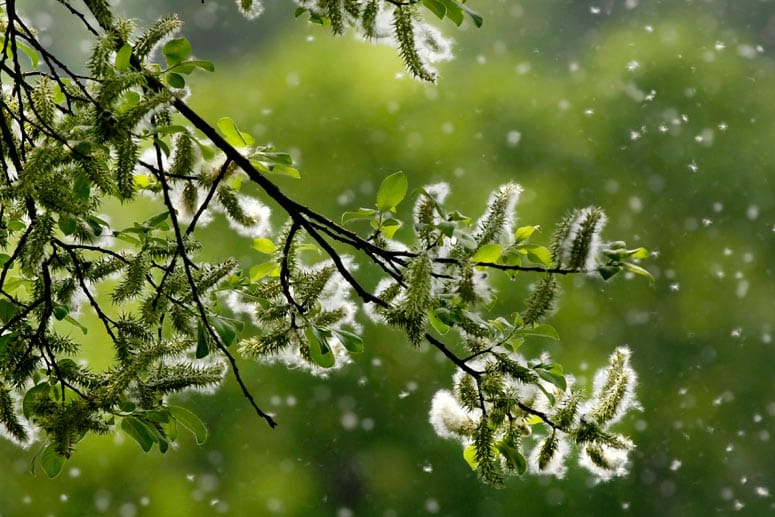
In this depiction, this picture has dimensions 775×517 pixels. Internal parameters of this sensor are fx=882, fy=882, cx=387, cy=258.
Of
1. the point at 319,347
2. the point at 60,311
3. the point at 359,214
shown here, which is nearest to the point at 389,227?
the point at 359,214

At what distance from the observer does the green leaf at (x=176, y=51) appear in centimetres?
95

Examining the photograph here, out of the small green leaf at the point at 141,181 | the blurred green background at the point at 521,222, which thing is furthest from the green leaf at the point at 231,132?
the blurred green background at the point at 521,222

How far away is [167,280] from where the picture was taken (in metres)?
1.03

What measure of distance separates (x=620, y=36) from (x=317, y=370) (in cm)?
534

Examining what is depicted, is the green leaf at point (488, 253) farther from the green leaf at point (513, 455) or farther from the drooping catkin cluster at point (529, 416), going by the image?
the green leaf at point (513, 455)

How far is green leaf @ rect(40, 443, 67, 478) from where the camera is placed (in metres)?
0.97

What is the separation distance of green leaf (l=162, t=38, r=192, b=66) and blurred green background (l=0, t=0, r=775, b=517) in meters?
3.64

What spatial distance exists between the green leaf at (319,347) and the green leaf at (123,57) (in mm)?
332

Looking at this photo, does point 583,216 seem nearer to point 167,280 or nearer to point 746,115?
point 167,280

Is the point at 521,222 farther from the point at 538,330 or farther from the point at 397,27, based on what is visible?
the point at 397,27

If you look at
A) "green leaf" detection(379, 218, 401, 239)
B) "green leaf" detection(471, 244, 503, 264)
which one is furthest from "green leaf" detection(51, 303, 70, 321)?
"green leaf" detection(471, 244, 503, 264)

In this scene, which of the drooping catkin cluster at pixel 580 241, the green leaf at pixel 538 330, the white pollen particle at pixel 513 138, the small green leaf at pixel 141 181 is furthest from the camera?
the white pollen particle at pixel 513 138

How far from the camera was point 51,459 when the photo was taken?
0.98 m

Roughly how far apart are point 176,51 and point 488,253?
0.41m
